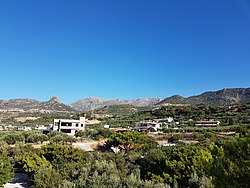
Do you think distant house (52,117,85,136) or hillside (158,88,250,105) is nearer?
distant house (52,117,85,136)

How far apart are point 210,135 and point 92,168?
37261 millimetres

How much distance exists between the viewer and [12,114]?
126188 millimetres

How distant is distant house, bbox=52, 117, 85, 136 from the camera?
65.5 m

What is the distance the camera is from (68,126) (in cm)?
6694

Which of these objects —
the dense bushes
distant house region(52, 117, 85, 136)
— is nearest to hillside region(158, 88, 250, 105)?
distant house region(52, 117, 85, 136)

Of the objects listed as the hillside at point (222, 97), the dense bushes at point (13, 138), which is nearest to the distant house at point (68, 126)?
the dense bushes at point (13, 138)

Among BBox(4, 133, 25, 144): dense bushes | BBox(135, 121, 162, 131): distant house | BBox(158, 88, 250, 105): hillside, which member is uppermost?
BBox(158, 88, 250, 105): hillside

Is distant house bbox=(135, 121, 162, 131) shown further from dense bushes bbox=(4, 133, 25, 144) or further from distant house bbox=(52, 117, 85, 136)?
dense bushes bbox=(4, 133, 25, 144)

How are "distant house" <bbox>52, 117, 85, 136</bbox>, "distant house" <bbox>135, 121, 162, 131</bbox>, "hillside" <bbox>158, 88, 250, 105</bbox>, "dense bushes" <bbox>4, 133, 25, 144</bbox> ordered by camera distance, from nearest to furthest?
"dense bushes" <bbox>4, 133, 25, 144</bbox> → "distant house" <bbox>52, 117, 85, 136</bbox> → "distant house" <bbox>135, 121, 162, 131</bbox> → "hillside" <bbox>158, 88, 250, 105</bbox>

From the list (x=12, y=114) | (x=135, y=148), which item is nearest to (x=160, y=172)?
(x=135, y=148)

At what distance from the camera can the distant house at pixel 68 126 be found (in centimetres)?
6550

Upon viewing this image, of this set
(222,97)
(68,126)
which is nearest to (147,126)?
(68,126)

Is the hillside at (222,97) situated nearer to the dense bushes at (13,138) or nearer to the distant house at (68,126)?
the distant house at (68,126)

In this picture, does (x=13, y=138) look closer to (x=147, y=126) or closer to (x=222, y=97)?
(x=147, y=126)
